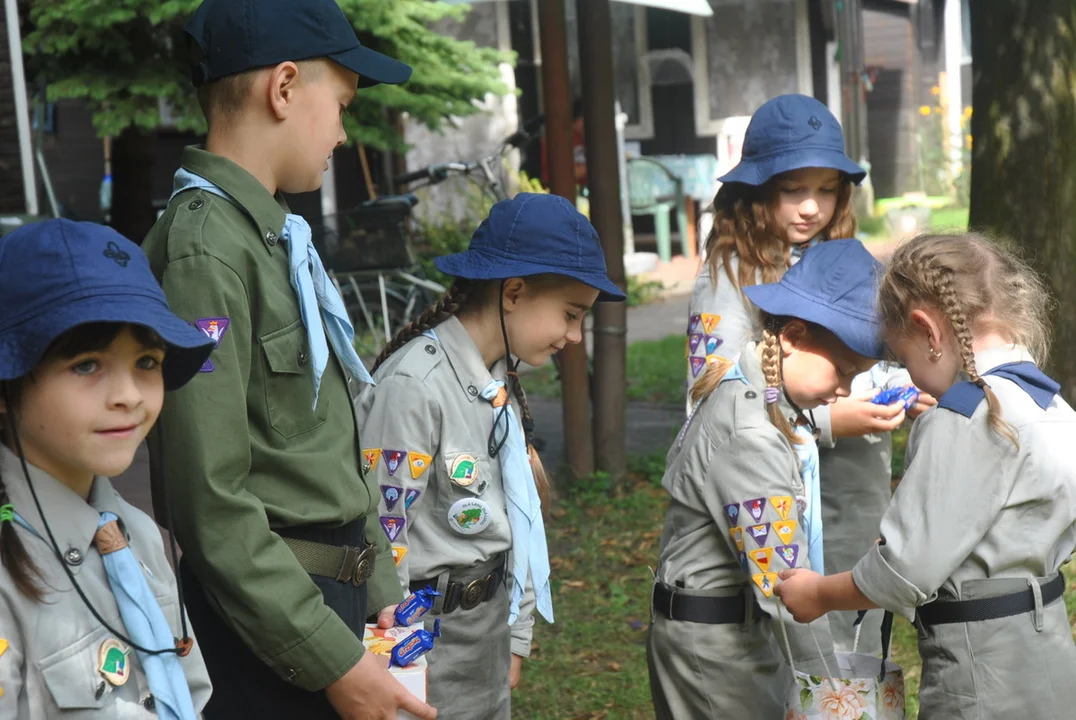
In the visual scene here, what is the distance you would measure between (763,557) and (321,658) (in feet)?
3.49

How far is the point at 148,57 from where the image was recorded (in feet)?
30.4

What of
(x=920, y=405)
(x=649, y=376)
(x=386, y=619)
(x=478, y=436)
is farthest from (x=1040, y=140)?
(x=386, y=619)

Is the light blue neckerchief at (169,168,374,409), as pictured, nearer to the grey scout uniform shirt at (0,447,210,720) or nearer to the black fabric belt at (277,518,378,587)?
the black fabric belt at (277,518,378,587)

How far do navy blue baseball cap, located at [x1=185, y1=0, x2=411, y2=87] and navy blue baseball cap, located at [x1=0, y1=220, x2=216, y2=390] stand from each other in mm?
537

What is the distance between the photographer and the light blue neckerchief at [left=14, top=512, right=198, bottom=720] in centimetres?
197

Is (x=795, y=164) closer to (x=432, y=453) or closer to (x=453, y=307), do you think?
(x=453, y=307)

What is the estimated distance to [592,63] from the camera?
680 cm

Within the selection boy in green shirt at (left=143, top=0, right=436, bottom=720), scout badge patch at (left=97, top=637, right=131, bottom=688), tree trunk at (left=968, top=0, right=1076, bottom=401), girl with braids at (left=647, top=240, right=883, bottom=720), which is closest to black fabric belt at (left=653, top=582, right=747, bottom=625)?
girl with braids at (left=647, top=240, right=883, bottom=720)

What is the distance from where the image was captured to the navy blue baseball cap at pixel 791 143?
12.9ft

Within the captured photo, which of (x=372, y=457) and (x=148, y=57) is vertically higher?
(x=148, y=57)

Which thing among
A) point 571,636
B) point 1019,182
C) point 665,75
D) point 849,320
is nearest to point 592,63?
point 1019,182

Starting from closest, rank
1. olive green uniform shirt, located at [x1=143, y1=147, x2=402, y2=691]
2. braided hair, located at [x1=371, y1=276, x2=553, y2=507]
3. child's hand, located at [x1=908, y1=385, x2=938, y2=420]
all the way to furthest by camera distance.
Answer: olive green uniform shirt, located at [x1=143, y1=147, x2=402, y2=691] → braided hair, located at [x1=371, y1=276, x2=553, y2=507] → child's hand, located at [x1=908, y1=385, x2=938, y2=420]

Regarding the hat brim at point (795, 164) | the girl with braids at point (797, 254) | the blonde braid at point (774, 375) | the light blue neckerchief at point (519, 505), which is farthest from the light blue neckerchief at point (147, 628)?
the hat brim at point (795, 164)

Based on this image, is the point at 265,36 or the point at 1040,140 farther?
the point at 1040,140
